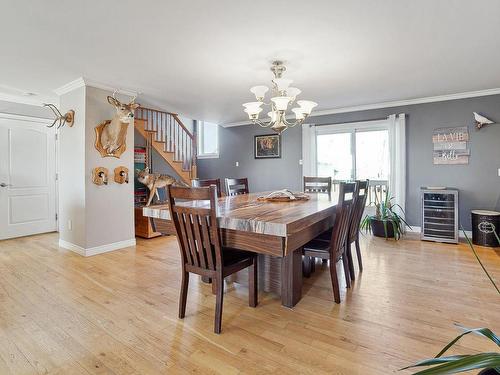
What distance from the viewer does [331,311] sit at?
216 cm

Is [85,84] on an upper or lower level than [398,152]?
upper

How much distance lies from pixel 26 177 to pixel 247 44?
457cm

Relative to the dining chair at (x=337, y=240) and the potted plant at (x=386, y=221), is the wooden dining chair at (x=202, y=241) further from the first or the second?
the potted plant at (x=386, y=221)

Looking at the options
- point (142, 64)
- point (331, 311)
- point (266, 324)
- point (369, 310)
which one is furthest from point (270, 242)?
Answer: point (142, 64)

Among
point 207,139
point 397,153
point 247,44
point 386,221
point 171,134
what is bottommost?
point 386,221

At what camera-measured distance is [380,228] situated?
456 cm

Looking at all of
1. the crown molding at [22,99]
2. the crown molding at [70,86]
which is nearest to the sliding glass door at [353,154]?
the crown molding at [70,86]

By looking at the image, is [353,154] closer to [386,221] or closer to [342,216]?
[386,221]

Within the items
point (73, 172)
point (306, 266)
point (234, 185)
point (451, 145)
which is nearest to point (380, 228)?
point (451, 145)

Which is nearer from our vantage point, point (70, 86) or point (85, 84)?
point (85, 84)

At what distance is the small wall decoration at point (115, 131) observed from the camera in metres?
3.58

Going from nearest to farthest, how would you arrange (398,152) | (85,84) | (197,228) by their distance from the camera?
(197,228)
(85,84)
(398,152)

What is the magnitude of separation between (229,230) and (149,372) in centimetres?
90

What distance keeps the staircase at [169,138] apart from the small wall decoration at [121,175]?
49.3 inches
